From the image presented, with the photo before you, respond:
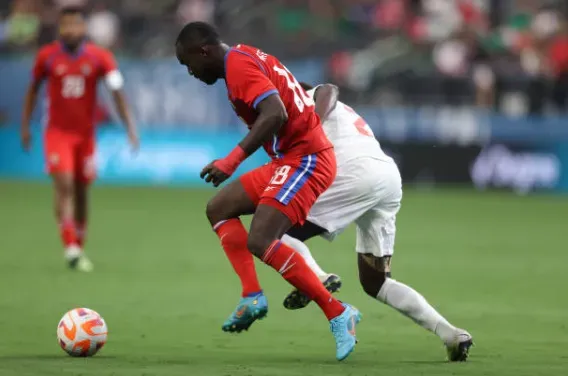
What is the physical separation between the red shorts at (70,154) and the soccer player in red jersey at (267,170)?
17.5ft

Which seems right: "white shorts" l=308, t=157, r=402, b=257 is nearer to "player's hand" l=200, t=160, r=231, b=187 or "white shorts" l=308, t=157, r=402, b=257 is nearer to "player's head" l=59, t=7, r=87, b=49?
"player's hand" l=200, t=160, r=231, b=187

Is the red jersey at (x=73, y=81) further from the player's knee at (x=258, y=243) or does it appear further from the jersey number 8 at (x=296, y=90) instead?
the player's knee at (x=258, y=243)

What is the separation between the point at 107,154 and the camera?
24000 mm

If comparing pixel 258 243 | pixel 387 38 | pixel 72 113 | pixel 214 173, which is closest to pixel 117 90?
pixel 72 113

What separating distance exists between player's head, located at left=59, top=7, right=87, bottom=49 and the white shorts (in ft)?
17.9

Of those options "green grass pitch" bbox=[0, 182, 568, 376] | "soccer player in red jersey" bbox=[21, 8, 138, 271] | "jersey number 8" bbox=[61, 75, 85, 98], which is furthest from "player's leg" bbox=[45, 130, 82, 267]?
"jersey number 8" bbox=[61, 75, 85, 98]

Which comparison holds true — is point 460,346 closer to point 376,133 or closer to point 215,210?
point 215,210

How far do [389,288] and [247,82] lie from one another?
→ 1526 mm

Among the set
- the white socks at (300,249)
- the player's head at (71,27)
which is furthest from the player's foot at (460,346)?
the player's head at (71,27)

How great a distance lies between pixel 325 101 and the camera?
7941 mm

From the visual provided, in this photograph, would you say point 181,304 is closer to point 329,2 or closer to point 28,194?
point 28,194

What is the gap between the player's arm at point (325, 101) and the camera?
7.93m

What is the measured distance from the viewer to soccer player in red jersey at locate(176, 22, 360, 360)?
704 cm

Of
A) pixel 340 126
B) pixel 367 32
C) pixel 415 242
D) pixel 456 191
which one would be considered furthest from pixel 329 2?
pixel 340 126
